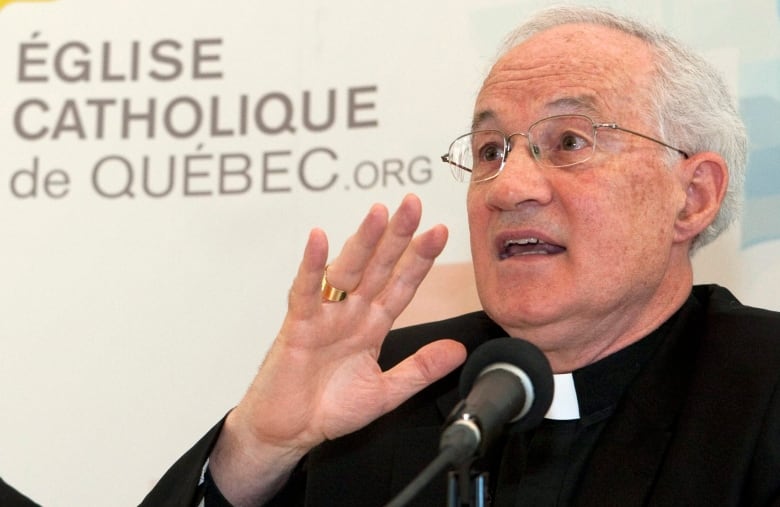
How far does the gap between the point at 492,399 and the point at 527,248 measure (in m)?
0.80

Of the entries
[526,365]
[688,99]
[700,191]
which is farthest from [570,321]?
[526,365]

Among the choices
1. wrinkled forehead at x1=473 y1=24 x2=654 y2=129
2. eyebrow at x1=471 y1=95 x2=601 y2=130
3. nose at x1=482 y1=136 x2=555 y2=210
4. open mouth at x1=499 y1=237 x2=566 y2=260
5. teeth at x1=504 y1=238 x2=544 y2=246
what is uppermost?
wrinkled forehead at x1=473 y1=24 x2=654 y2=129

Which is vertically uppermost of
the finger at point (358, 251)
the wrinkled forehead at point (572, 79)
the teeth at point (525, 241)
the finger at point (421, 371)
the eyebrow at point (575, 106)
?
the wrinkled forehead at point (572, 79)

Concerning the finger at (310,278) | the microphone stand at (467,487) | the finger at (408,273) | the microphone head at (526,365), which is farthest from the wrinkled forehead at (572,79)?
the microphone stand at (467,487)

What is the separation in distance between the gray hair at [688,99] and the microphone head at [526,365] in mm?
898

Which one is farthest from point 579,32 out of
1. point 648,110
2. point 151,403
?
point 151,403

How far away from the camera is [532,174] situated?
2395 mm

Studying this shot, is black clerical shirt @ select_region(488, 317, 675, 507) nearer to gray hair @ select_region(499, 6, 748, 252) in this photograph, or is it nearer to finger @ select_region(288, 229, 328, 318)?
gray hair @ select_region(499, 6, 748, 252)

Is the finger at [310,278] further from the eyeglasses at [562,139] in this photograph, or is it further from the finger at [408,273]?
the eyeglasses at [562,139]

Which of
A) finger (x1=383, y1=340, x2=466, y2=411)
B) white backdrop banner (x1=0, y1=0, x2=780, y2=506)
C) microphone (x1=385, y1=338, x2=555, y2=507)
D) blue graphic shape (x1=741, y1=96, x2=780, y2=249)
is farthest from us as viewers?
white backdrop banner (x1=0, y1=0, x2=780, y2=506)

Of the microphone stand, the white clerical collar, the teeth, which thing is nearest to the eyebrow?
the teeth

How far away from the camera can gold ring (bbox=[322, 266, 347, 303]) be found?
220cm

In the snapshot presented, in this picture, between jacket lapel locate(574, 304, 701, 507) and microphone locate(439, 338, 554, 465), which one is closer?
microphone locate(439, 338, 554, 465)

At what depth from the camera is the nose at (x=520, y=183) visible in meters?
2.36
